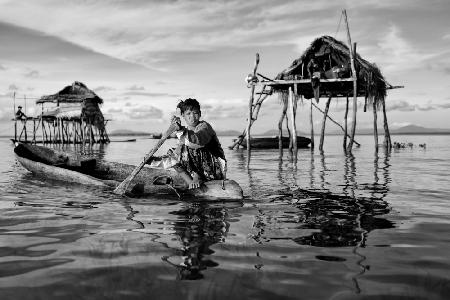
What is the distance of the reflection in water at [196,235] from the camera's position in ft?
9.56

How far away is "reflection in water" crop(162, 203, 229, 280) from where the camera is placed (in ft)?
9.56

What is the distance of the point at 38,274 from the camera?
2.78m

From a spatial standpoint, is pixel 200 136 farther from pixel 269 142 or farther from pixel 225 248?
pixel 269 142

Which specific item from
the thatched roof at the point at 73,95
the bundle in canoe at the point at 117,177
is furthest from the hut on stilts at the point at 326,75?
the thatched roof at the point at 73,95

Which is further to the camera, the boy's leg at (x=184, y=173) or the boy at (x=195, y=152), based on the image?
the boy's leg at (x=184, y=173)

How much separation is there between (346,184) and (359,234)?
4613mm

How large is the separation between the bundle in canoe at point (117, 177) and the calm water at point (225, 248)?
13.9 inches

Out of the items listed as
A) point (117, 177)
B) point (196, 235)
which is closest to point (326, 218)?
point (196, 235)

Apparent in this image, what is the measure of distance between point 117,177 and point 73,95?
977 inches

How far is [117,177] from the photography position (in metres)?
9.30

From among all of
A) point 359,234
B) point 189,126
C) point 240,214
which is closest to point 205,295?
point 359,234

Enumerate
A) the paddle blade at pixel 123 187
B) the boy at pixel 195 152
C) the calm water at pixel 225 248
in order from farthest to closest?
the paddle blade at pixel 123 187 → the boy at pixel 195 152 → the calm water at pixel 225 248

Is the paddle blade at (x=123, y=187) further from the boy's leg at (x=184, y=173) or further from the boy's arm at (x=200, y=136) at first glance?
the boy's arm at (x=200, y=136)

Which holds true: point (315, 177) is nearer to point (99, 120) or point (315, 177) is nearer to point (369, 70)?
point (369, 70)
